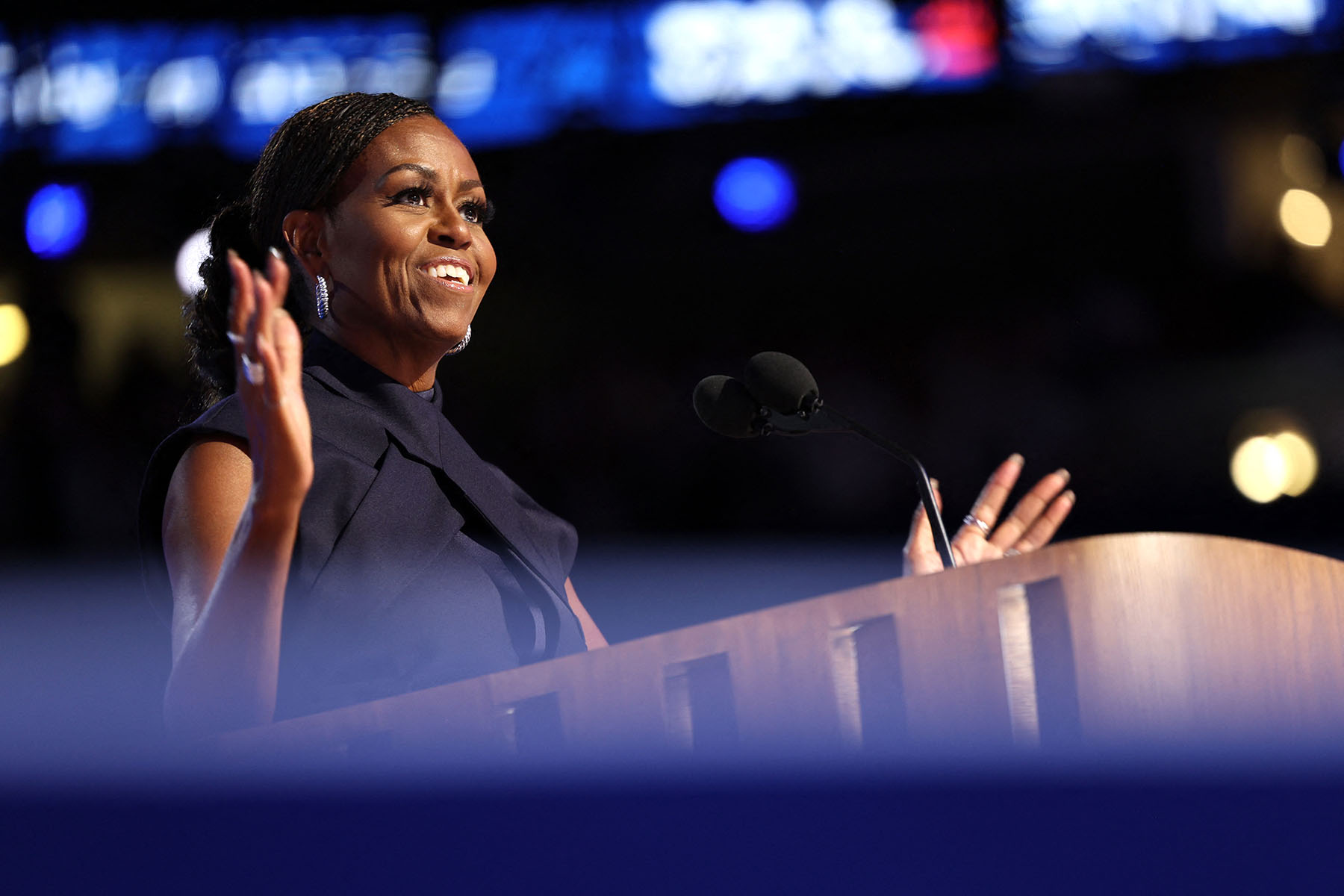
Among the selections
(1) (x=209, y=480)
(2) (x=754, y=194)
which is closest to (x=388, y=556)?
(1) (x=209, y=480)

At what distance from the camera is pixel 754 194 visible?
5.35 meters

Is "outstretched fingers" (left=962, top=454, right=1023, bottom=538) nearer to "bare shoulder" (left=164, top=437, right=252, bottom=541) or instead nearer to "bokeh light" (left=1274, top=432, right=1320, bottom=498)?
"bare shoulder" (left=164, top=437, right=252, bottom=541)

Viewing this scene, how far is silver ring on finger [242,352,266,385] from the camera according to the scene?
962 mm

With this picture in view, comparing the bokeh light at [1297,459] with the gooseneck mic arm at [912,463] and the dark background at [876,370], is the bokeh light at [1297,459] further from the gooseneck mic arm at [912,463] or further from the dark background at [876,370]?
the gooseneck mic arm at [912,463]

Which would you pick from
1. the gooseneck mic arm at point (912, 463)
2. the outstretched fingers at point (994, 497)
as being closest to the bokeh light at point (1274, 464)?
the outstretched fingers at point (994, 497)

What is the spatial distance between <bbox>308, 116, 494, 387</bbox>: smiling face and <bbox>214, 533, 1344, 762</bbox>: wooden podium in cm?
78

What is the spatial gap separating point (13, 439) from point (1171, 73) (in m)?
4.36

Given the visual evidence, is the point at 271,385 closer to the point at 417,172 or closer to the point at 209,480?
the point at 209,480

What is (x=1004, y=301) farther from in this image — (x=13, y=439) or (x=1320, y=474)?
(x=13, y=439)

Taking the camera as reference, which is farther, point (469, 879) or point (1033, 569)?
point (1033, 569)

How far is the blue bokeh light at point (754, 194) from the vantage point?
17.3 feet

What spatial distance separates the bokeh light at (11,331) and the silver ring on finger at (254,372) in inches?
207

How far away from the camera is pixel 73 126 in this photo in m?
4.59

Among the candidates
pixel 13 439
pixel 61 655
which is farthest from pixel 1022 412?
pixel 13 439
